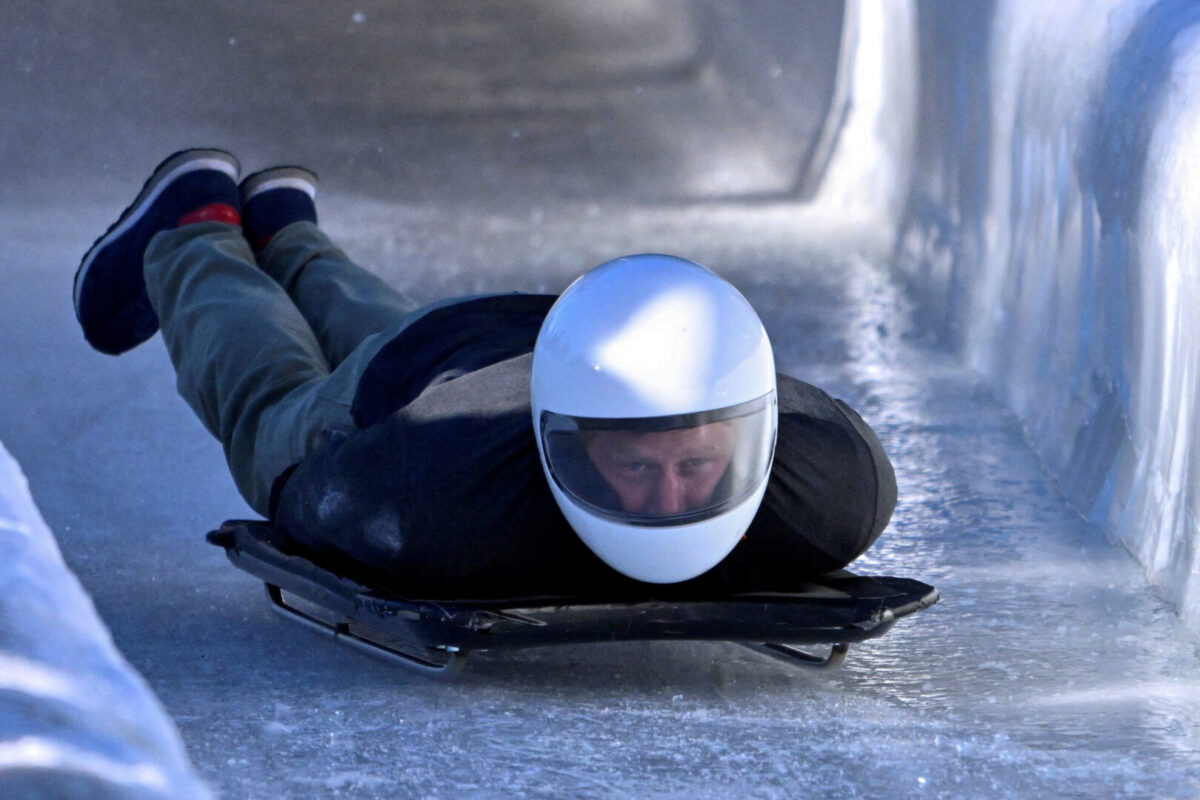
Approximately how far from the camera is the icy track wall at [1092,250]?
1632 millimetres

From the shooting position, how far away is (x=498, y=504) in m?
1.30

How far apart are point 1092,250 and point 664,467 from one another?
3.51ft

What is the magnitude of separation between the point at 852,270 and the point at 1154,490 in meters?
1.92

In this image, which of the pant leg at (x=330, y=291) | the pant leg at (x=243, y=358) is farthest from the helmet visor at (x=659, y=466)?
the pant leg at (x=330, y=291)

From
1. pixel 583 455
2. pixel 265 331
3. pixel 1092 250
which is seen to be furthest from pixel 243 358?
pixel 1092 250

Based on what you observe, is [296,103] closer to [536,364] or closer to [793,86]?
[793,86]

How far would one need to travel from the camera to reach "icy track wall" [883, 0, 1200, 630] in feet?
5.35

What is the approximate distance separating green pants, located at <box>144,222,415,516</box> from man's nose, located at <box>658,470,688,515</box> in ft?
1.51

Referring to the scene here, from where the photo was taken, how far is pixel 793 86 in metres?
4.71

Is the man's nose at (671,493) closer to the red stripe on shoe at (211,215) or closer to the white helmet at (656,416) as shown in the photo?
the white helmet at (656,416)

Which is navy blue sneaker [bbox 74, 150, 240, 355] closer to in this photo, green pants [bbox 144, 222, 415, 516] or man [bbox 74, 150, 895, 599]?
green pants [bbox 144, 222, 415, 516]

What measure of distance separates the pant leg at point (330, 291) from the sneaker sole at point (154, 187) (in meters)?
0.16

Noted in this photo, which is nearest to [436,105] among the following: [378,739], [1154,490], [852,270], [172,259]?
[852,270]

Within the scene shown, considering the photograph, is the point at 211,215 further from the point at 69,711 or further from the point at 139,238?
the point at 69,711
